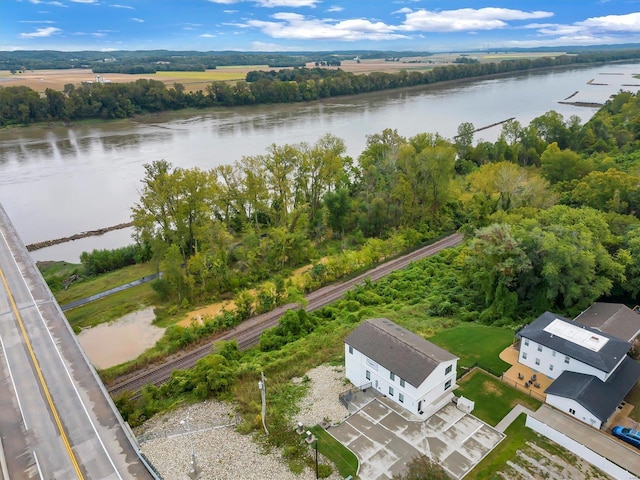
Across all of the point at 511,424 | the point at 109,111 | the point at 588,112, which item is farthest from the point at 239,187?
the point at 588,112

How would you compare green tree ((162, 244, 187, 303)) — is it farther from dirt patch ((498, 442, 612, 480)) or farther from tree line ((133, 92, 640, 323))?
dirt patch ((498, 442, 612, 480))

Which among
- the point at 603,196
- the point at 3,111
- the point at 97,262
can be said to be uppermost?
the point at 3,111

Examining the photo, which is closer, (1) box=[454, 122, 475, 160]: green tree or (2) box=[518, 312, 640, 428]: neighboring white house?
(2) box=[518, 312, 640, 428]: neighboring white house

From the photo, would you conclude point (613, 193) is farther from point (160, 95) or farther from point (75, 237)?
point (160, 95)

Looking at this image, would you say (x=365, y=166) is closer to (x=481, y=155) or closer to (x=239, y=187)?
(x=239, y=187)

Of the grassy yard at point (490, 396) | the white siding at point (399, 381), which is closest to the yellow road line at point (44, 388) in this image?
the white siding at point (399, 381)

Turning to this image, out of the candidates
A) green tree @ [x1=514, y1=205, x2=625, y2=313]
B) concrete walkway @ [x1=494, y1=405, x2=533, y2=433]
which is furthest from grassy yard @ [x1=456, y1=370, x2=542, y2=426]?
green tree @ [x1=514, y1=205, x2=625, y2=313]
